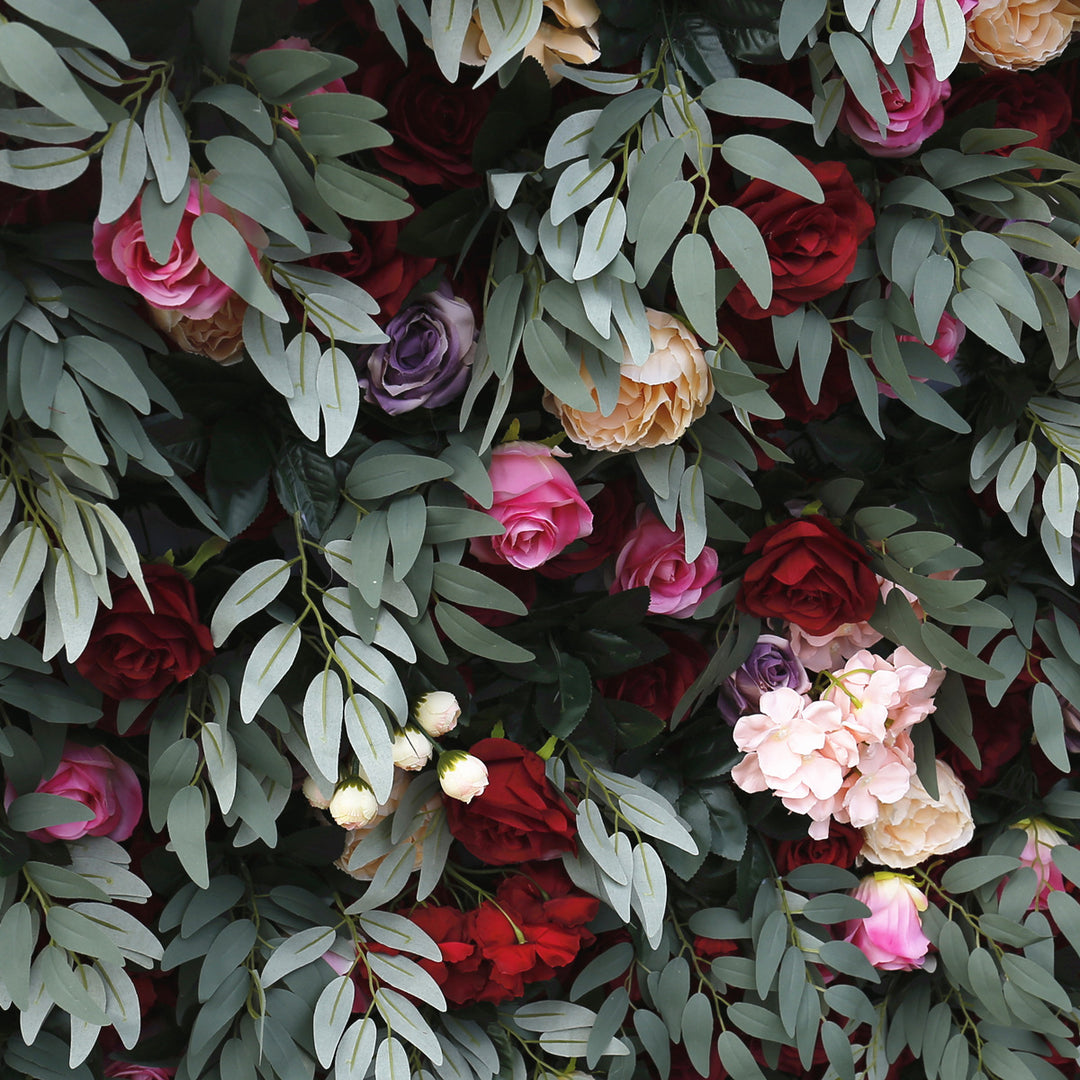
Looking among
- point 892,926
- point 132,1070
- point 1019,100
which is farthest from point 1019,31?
point 132,1070

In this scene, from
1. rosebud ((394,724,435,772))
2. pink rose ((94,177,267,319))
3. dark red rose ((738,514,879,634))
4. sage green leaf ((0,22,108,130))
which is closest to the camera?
sage green leaf ((0,22,108,130))

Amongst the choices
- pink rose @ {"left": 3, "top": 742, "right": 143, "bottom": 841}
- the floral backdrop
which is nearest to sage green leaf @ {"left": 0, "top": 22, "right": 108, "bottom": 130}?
the floral backdrop

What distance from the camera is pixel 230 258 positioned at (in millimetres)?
665

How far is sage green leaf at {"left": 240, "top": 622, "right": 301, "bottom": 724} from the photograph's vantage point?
29.8 inches

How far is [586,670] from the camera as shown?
3.00 feet

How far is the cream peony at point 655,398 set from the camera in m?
0.81

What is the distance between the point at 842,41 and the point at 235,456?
559 mm

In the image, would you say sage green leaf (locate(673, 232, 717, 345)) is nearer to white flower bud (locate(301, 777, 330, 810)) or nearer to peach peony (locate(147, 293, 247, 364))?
peach peony (locate(147, 293, 247, 364))

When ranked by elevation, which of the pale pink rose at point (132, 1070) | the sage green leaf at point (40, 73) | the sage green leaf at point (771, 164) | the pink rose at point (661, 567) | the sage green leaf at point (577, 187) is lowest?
the pale pink rose at point (132, 1070)

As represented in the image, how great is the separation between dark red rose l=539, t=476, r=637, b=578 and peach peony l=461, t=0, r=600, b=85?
0.35 meters

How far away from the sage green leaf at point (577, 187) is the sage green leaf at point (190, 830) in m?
0.51

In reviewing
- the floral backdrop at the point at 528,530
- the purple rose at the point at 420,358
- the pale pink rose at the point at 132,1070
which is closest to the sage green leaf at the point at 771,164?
the floral backdrop at the point at 528,530

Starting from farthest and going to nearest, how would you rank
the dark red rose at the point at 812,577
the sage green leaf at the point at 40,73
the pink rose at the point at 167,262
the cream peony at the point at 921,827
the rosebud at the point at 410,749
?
the cream peony at the point at 921,827 → the dark red rose at the point at 812,577 → the rosebud at the point at 410,749 → the pink rose at the point at 167,262 → the sage green leaf at the point at 40,73

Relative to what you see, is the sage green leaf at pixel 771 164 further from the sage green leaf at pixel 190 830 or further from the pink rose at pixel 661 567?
the sage green leaf at pixel 190 830
